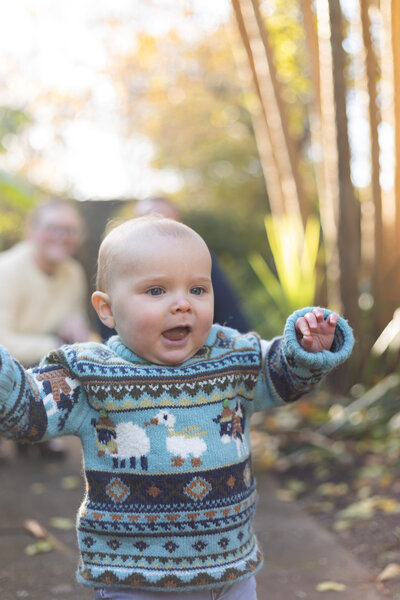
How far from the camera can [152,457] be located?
1.73 metres

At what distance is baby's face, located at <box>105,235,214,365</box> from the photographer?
1.72 m

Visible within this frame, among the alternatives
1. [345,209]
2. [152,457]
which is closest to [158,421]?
[152,457]

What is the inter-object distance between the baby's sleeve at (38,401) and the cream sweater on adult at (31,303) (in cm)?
280

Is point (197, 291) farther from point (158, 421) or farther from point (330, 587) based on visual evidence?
point (330, 587)

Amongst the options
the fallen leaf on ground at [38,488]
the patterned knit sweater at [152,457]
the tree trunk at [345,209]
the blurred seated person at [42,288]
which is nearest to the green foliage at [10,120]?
the blurred seated person at [42,288]

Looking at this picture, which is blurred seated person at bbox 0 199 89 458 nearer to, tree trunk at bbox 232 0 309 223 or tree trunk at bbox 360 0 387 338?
tree trunk at bbox 232 0 309 223

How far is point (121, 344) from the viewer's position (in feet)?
6.06

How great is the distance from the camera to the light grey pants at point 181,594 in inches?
69.7

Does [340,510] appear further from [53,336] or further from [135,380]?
[135,380]

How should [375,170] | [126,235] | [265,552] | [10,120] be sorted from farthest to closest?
A: [375,170], [10,120], [265,552], [126,235]

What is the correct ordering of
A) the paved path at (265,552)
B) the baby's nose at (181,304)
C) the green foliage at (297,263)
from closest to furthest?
the baby's nose at (181,304), the paved path at (265,552), the green foliage at (297,263)

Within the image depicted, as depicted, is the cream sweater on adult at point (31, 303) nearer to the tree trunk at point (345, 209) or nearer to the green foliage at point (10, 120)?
the green foliage at point (10, 120)

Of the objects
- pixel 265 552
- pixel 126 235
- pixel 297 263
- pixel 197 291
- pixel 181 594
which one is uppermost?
pixel 297 263

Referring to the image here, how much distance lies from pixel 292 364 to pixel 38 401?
0.64 metres
